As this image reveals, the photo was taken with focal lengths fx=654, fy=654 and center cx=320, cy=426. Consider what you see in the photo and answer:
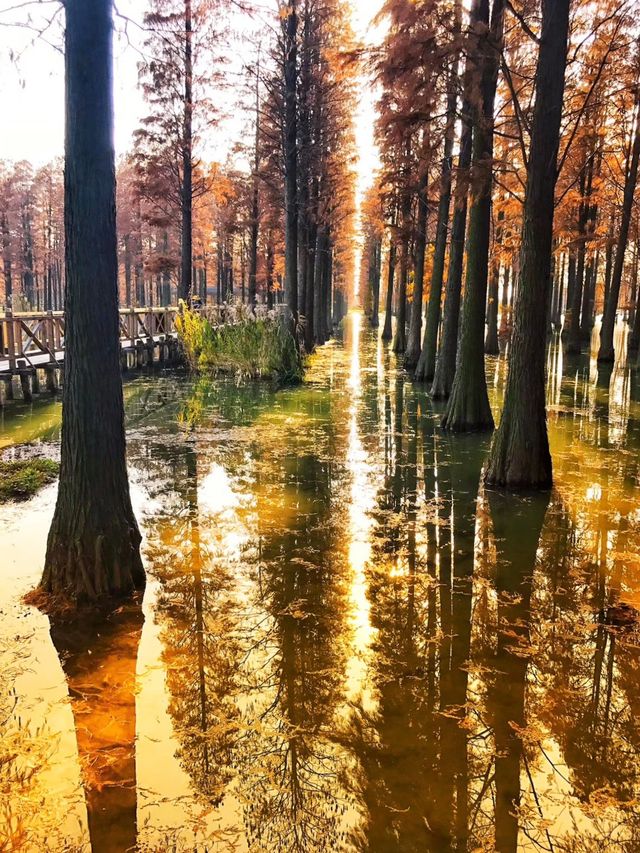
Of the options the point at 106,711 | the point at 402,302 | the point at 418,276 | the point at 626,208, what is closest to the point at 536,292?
the point at 106,711

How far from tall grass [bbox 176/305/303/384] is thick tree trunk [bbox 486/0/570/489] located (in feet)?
33.5

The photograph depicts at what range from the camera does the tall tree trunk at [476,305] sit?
10.1 m

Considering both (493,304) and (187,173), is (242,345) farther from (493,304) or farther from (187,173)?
(493,304)

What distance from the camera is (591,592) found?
15.7 ft

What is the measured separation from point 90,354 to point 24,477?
3651 mm

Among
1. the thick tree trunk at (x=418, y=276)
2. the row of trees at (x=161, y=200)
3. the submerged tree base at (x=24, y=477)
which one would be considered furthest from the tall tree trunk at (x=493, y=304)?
the submerged tree base at (x=24, y=477)

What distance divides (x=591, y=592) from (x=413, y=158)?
15.0m

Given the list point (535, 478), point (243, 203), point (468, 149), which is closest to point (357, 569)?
point (535, 478)

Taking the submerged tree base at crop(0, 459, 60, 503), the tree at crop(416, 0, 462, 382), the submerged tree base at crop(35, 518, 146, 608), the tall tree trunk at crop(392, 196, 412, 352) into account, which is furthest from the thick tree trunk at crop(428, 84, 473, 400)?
the submerged tree base at crop(35, 518, 146, 608)

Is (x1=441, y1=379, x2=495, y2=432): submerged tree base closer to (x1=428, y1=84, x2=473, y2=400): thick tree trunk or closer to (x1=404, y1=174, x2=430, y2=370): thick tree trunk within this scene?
(x1=428, y1=84, x2=473, y2=400): thick tree trunk

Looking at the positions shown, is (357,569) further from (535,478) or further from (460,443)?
(460,443)

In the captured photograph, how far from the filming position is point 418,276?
1800 cm

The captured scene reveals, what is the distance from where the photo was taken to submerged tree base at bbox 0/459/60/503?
7.12m

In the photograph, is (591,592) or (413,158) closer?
(591,592)
